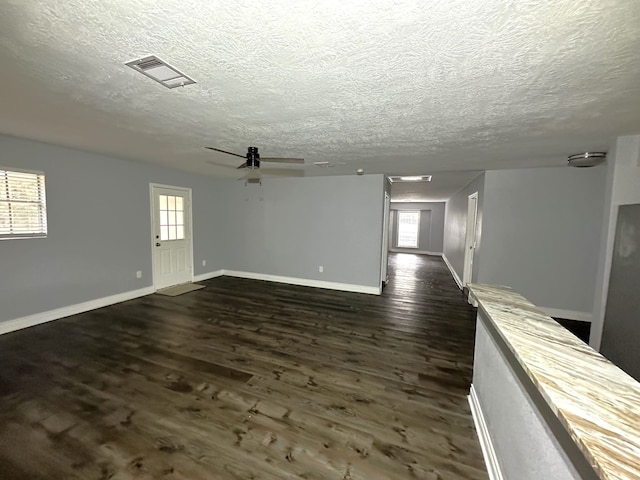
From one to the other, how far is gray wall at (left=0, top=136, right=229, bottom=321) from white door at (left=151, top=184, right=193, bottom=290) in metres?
0.16

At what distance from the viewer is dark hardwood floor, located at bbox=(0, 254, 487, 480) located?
5.31 ft

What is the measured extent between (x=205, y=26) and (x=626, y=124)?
3339 mm

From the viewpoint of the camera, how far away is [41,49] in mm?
1422

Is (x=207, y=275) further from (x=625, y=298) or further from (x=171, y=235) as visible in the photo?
(x=625, y=298)

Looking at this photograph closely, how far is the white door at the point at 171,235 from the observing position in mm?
5047

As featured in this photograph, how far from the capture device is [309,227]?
571 cm

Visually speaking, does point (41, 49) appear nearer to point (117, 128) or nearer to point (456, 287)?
point (117, 128)

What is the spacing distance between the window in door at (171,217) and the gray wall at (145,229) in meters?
0.30

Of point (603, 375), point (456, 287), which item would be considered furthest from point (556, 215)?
point (603, 375)

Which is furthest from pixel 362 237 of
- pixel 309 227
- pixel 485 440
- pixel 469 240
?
pixel 485 440

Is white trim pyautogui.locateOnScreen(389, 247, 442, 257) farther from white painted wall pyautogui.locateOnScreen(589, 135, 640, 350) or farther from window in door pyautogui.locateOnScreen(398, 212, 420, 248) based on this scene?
white painted wall pyautogui.locateOnScreen(589, 135, 640, 350)

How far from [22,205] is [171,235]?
2.21 meters

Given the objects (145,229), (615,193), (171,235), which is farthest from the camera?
(171,235)

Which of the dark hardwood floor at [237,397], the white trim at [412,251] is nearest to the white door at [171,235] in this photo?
the dark hardwood floor at [237,397]
